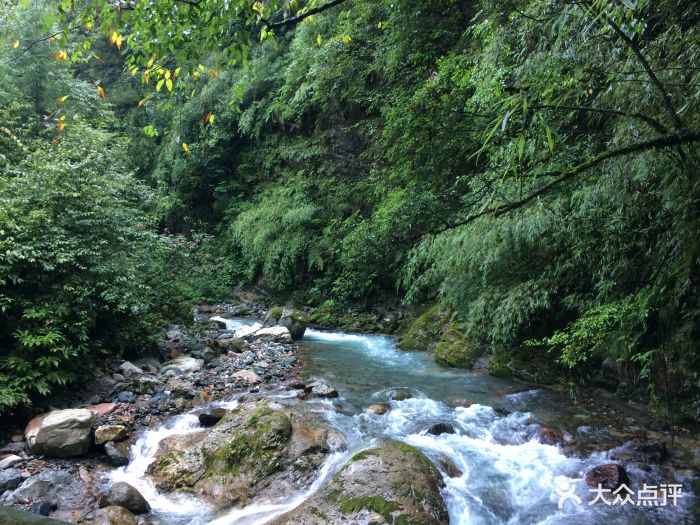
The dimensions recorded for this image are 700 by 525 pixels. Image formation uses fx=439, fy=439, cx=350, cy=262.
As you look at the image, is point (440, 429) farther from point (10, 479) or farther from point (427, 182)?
point (427, 182)

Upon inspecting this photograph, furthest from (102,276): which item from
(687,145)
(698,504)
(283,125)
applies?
(283,125)

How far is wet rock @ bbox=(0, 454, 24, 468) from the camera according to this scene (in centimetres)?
400

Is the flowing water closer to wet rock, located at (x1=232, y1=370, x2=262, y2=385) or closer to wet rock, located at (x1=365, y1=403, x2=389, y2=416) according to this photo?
wet rock, located at (x1=365, y1=403, x2=389, y2=416)

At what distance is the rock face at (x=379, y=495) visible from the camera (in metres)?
3.24

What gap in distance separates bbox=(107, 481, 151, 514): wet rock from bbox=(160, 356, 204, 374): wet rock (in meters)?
3.20

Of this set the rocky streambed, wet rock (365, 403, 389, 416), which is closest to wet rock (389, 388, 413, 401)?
the rocky streambed

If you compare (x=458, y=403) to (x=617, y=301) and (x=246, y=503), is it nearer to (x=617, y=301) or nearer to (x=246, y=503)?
(x=617, y=301)

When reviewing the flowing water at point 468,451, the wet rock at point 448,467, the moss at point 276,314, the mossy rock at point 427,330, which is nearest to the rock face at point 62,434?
the flowing water at point 468,451

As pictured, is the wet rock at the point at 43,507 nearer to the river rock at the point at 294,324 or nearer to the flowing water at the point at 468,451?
the flowing water at the point at 468,451

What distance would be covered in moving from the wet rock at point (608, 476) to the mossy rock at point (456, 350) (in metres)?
3.35

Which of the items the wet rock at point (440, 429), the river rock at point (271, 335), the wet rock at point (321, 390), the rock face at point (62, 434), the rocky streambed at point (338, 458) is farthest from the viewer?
the river rock at point (271, 335)

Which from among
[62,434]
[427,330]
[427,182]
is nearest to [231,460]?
[62,434]

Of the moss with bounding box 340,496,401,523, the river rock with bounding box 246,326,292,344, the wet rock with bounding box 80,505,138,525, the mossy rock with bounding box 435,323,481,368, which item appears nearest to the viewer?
the moss with bounding box 340,496,401,523

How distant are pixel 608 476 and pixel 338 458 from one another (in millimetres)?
2377
